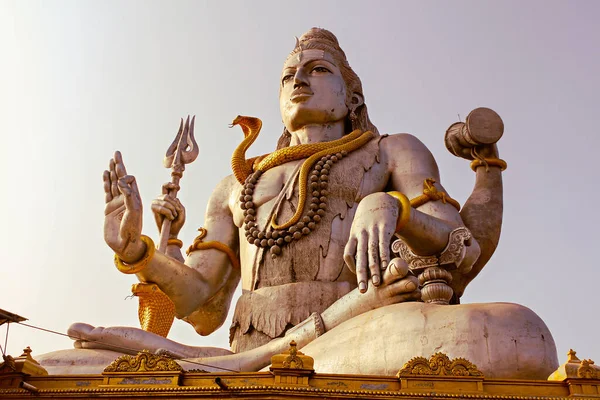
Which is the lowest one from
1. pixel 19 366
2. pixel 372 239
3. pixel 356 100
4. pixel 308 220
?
pixel 19 366

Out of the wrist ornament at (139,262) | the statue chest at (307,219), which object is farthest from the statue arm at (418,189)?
the wrist ornament at (139,262)

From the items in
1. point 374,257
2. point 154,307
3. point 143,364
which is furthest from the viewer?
point 154,307

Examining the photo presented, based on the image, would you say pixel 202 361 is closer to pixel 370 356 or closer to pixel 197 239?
pixel 370 356

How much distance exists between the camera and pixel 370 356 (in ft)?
23.7

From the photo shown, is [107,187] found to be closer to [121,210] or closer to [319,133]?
[121,210]

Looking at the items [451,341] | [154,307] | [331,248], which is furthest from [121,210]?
[451,341]

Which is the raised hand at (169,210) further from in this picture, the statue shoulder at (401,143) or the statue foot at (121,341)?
the statue shoulder at (401,143)

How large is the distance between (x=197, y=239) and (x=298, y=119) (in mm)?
1603

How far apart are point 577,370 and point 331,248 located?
3.26 meters

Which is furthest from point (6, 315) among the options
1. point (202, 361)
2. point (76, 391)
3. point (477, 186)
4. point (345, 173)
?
point (477, 186)

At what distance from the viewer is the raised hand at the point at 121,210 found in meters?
8.27

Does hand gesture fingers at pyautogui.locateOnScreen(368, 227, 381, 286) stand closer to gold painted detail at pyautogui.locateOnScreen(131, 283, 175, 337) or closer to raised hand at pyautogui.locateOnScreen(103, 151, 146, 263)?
raised hand at pyautogui.locateOnScreen(103, 151, 146, 263)

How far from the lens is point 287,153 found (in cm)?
984

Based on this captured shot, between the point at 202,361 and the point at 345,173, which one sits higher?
the point at 345,173
